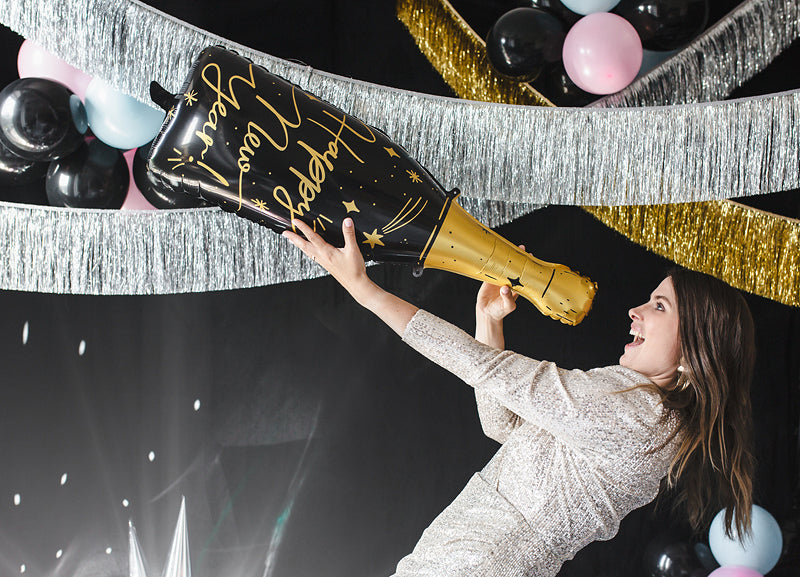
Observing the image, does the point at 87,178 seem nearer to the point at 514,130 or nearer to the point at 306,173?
the point at 306,173

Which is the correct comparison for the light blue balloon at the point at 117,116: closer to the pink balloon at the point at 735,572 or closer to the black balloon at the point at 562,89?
the black balloon at the point at 562,89

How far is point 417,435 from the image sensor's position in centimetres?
181

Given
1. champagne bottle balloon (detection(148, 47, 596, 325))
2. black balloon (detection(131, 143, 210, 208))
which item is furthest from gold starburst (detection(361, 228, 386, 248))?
black balloon (detection(131, 143, 210, 208))

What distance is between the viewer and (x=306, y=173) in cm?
86

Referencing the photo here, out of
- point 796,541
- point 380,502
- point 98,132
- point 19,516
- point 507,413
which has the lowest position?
point 19,516

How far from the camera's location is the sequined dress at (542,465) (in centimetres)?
92

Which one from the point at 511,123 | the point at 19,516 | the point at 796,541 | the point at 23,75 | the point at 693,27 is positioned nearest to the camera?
the point at 511,123

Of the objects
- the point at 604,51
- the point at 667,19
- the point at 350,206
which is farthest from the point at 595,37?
the point at 350,206

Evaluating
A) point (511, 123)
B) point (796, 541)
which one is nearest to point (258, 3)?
point (511, 123)

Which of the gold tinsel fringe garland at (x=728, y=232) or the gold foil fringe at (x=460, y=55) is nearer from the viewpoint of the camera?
the gold tinsel fringe garland at (x=728, y=232)

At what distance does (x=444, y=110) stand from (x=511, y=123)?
88 mm

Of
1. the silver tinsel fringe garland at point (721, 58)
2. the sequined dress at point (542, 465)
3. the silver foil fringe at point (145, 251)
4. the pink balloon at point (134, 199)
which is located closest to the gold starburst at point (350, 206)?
the sequined dress at point (542, 465)

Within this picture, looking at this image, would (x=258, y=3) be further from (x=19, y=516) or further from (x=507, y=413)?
(x=19, y=516)

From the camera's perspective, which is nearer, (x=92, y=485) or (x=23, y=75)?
(x=23, y=75)
